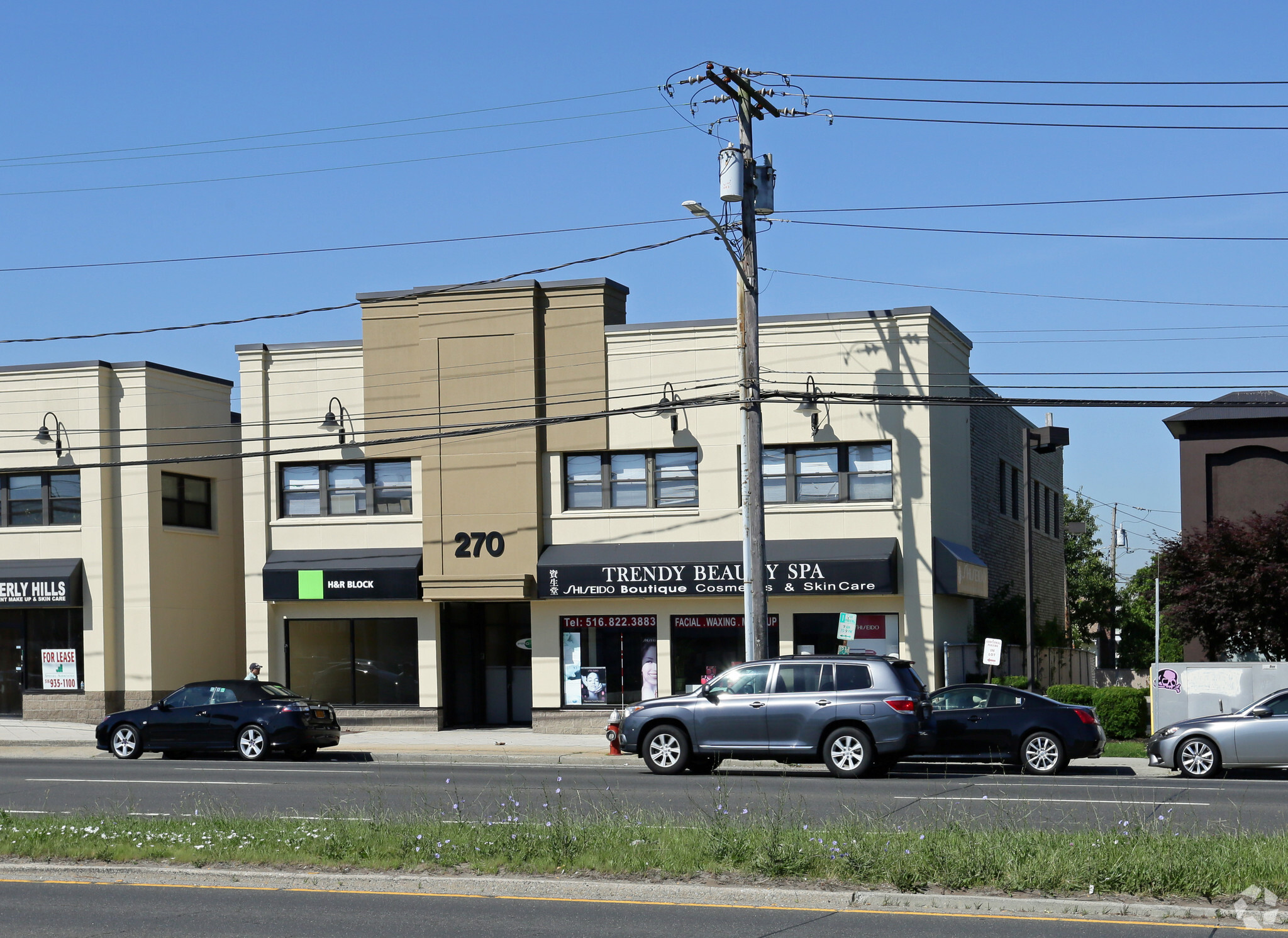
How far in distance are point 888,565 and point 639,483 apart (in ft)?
18.4

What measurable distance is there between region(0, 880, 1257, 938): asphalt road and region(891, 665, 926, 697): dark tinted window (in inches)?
411

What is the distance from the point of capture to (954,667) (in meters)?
28.5

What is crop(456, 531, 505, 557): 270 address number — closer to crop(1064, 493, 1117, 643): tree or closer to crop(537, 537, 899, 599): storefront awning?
crop(537, 537, 899, 599): storefront awning

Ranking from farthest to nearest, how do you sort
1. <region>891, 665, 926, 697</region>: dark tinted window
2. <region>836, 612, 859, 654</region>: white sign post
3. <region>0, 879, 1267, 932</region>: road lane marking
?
<region>836, 612, 859, 654</region>: white sign post, <region>891, 665, 926, 697</region>: dark tinted window, <region>0, 879, 1267, 932</region>: road lane marking

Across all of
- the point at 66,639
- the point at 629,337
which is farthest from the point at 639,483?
the point at 66,639

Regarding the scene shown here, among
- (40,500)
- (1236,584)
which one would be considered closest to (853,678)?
(1236,584)

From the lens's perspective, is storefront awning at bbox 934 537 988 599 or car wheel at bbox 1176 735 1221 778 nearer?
car wheel at bbox 1176 735 1221 778

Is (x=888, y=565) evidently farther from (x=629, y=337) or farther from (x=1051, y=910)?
(x=1051, y=910)

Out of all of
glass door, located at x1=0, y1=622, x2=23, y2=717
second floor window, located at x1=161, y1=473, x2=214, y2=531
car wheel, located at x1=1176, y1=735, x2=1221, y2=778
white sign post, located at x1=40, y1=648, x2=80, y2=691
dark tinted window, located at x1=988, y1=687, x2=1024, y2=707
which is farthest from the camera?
second floor window, located at x1=161, y1=473, x2=214, y2=531

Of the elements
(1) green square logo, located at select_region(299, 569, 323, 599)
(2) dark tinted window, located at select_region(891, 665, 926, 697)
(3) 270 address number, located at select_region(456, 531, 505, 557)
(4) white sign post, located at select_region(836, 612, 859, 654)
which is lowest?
(2) dark tinted window, located at select_region(891, 665, 926, 697)

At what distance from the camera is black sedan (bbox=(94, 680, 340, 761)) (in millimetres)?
24031

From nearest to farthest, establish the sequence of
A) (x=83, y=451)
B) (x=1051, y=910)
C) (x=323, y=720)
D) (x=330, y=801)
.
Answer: (x=1051, y=910) < (x=330, y=801) < (x=323, y=720) < (x=83, y=451)

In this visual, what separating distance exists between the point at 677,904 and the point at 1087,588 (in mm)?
53485

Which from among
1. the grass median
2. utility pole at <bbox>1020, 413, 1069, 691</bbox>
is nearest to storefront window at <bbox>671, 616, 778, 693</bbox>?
utility pole at <bbox>1020, 413, 1069, 691</bbox>
